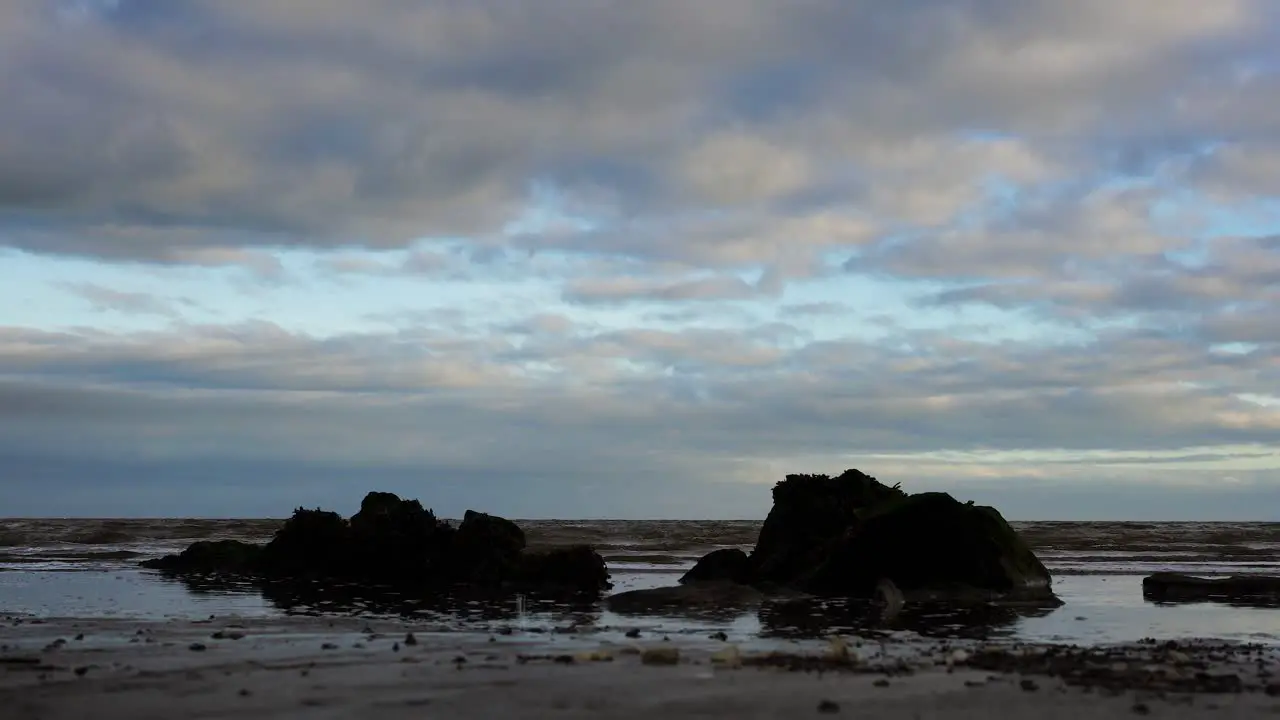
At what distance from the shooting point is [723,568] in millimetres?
31500

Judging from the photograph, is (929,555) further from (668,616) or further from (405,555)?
(405,555)

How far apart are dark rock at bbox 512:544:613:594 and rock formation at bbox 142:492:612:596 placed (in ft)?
0.09

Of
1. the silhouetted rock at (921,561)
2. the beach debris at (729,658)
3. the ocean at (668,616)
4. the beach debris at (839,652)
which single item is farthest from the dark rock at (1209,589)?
the beach debris at (729,658)

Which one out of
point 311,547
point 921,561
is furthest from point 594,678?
point 311,547

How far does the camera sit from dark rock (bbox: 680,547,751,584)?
31.1 metres

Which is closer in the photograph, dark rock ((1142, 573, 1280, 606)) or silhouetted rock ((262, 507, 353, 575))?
dark rock ((1142, 573, 1280, 606))

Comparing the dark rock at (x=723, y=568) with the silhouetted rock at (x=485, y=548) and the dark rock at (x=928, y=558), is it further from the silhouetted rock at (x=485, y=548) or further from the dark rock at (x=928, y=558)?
the silhouetted rock at (x=485, y=548)

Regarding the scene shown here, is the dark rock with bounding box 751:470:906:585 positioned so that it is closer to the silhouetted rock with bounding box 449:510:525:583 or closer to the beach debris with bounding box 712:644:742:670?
the silhouetted rock with bounding box 449:510:525:583

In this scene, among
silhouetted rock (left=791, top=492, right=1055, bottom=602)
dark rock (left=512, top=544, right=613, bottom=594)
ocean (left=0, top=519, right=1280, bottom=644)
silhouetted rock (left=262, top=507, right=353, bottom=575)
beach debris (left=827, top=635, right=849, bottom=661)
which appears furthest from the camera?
silhouetted rock (left=262, top=507, right=353, bottom=575)

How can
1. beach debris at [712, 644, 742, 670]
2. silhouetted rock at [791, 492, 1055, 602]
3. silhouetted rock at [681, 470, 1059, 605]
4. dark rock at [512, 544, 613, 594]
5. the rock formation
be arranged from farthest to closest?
the rock formation, dark rock at [512, 544, 613, 594], silhouetted rock at [791, 492, 1055, 602], silhouetted rock at [681, 470, 1059, 605], beach debris at [712, 644, 742, 670]

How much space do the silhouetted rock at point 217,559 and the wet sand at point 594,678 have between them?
1804 centimetres

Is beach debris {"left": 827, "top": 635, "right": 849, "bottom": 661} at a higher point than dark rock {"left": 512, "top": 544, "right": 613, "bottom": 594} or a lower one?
lower

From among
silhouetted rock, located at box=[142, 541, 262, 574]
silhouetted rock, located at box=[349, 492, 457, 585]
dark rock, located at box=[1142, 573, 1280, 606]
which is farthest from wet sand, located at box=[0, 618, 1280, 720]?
silhouetted rock, located at box=[142, 541, 262, 574]

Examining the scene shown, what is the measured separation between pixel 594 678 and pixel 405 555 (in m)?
21.4
